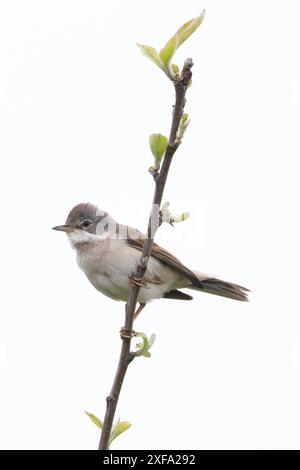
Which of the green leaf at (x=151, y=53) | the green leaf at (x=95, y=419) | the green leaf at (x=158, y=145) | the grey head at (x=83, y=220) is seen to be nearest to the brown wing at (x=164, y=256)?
the grey head at (x=83, y=220)

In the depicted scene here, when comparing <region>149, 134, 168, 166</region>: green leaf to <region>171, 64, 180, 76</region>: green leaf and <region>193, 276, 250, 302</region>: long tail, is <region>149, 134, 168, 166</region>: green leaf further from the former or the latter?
<region>193, 276, 250, 302</region>: long tail

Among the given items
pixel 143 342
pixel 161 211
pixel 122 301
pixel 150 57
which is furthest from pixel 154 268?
pixel 150 57

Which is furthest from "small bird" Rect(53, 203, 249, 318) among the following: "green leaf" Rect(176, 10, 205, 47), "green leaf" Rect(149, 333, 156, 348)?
"green leaf" Rect(176, 10, 205, 47)

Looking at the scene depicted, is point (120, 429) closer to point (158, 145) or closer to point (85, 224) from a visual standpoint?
point (158, 145)

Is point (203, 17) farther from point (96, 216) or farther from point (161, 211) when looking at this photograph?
point (96, 216)

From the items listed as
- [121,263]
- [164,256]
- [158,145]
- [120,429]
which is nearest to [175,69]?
[158,145]

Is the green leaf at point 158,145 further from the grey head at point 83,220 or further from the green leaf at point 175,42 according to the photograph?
the grey head at point 83,220
